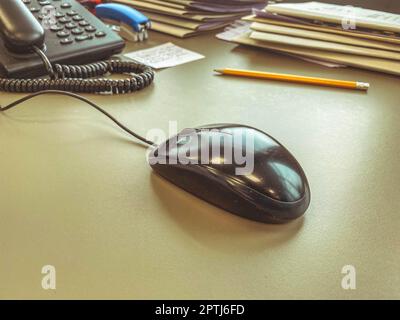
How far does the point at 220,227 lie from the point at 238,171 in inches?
2.1

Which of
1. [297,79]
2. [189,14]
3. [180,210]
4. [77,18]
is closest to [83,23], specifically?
[77,18]

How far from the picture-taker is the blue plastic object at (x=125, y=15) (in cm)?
91

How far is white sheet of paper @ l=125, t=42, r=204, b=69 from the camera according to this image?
32.5 inches

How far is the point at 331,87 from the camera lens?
0.76 meters

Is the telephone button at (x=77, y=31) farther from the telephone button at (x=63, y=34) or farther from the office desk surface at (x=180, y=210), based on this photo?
the office desk surface at (x=180, y=210)

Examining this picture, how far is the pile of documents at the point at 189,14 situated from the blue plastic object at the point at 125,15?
53 millimetres

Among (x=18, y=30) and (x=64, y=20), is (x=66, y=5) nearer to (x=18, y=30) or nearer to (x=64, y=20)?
(x=64, y=20)

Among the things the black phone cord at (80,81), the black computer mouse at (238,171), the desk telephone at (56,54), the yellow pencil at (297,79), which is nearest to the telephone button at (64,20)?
the desk telephone at (56,54)

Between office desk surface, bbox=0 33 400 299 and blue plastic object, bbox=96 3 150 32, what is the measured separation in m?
0.25

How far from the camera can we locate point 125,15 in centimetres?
93

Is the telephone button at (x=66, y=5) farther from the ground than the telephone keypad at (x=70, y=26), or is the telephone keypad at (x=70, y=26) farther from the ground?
the telephone button at (x=66, y=5)

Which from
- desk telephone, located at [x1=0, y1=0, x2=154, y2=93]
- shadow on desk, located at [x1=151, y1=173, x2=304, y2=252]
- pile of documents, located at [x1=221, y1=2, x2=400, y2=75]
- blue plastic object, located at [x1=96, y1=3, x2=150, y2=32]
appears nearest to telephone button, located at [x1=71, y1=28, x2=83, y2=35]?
desk telephone, located at [x1=0, y1=0, x2=154, y2=93]
